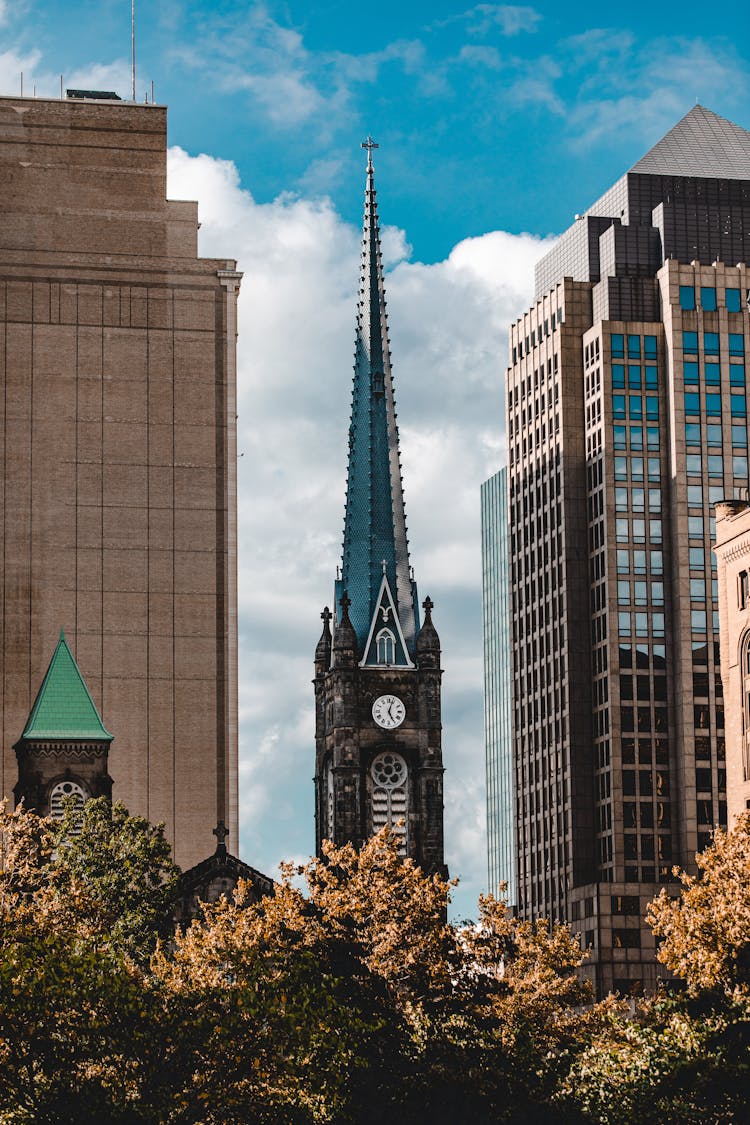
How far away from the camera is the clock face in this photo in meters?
167

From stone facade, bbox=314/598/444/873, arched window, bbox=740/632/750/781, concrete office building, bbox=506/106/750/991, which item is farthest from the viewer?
concrete office building, bbox=506/106/750/991

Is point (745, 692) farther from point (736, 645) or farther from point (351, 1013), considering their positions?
point (351, 1013)

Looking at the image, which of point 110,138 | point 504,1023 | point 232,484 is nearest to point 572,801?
point 232,484

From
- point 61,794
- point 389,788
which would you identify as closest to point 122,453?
point 389,788

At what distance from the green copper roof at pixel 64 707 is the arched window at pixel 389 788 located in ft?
75.9

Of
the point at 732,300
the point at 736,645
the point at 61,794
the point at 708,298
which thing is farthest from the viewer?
the point at 708,298

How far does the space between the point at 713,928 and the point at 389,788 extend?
80541 millimetres

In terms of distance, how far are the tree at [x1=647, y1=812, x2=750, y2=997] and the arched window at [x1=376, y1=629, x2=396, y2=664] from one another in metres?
80.4

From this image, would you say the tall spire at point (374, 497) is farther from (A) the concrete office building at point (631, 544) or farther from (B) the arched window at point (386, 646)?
(A) the concrete office building at point (631, 544)

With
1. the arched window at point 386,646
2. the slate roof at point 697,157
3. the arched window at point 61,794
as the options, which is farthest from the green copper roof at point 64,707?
the slate roof at point 697,157

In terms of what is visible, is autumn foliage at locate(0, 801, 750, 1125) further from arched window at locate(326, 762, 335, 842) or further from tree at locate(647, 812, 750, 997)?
arched window at locate(326, 762, 335, 842)

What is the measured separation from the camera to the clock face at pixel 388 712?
16712 cm

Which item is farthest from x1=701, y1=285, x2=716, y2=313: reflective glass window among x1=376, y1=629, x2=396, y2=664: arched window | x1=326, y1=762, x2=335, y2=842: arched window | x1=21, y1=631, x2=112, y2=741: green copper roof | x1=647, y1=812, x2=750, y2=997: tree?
x1=647, y1=812, x2=750, y2=997: tree

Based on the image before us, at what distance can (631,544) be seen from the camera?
604 feet
